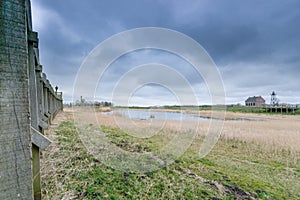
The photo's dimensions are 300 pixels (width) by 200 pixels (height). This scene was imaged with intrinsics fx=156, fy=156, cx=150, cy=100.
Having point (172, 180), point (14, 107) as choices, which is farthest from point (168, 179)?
point (14, 107)

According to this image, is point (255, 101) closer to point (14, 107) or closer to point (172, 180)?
point (172, 180)

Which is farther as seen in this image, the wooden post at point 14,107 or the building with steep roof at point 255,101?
the building with steep roof at point 255,101

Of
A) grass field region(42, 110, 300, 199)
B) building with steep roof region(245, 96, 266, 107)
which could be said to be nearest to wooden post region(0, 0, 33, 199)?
grass field region(42, 110, 300, 199)

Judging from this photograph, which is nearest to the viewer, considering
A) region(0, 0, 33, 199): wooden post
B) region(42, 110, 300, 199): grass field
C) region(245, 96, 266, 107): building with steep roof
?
region(0, 0, 33, 199): wooden post

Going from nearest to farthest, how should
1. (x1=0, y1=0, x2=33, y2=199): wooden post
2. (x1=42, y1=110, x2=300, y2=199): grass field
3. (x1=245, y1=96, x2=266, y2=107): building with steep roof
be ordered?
(x1=0, y1=0, x2=33, y2=199): wooden post
(x1=42, y1=110, x2=300, y2=199): grass field
(x1=245, y1=96, x2=266, y2=107): building with steep roof

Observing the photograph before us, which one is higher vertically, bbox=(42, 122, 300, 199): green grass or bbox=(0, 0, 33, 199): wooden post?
bbox=(0, 0, 33, 199): wooden post

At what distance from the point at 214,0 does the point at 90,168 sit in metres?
10.6

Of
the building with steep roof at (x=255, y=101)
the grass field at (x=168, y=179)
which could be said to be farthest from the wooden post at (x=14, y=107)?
the building with steep roof at (x=255, y=101)

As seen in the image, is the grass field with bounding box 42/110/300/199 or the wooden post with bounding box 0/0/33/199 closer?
the wooden post with bounding box 0/0/33/199

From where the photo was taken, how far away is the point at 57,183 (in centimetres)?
250

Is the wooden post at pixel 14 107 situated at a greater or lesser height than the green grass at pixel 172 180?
greater

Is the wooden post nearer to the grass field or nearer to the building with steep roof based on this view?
the grass field

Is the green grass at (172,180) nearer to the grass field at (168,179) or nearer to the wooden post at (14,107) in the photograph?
the grass field at (168,179)

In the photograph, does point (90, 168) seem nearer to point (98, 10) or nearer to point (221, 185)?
point (221, 185)
